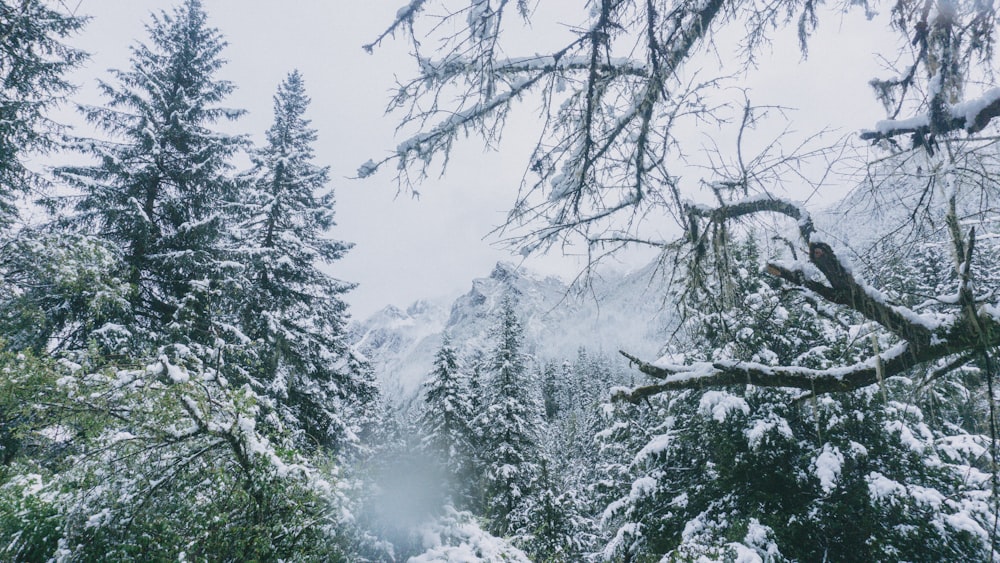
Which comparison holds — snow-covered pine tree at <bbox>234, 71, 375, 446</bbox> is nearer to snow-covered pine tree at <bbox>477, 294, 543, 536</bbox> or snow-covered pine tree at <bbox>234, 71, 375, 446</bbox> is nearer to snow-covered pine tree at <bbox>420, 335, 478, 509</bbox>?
snow-covered pine tree at <bbox>420, 335, 478, 509</bbox>

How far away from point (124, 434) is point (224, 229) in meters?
8.19

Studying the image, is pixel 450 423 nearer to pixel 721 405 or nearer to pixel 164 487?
pixel 721 405

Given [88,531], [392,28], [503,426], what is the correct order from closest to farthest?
1. [392,28]
2. [88,531]
3. [503,426]

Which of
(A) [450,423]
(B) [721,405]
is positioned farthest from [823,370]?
(A) [450,423]

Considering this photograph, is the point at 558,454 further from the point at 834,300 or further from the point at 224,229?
the point at 834,300

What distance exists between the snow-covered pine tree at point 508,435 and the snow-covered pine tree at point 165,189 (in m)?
11.0

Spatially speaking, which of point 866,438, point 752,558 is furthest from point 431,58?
point 866,438

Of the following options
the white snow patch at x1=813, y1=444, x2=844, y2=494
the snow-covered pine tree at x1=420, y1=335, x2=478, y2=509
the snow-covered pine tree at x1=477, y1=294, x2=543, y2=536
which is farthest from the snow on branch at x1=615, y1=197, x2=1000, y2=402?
the snow-covered pine tree at x1=420, y1=335, x2=478, y2=509

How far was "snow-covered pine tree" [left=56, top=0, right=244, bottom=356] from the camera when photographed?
9.64 m

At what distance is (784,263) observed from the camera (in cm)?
215

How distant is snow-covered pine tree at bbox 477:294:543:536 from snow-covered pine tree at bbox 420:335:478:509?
80 centimetres

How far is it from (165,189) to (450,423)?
42.6 feet

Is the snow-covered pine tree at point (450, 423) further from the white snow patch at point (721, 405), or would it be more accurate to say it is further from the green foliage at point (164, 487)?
the green foliage at point (164, 487)

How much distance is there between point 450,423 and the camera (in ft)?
60.1
